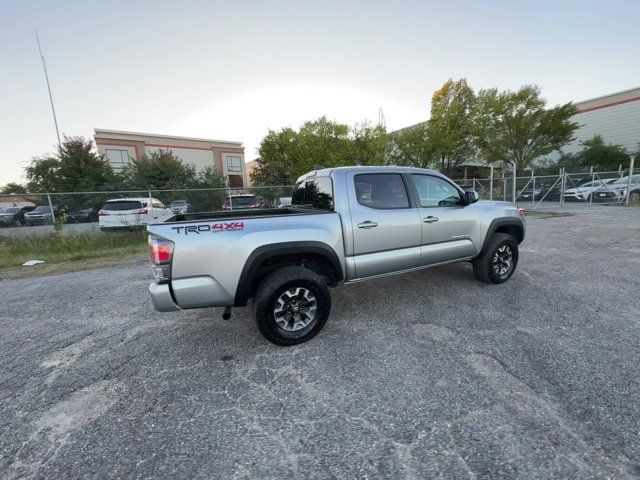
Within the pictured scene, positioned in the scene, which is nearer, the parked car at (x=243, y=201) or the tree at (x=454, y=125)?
the parked car at (x=243, y=201)

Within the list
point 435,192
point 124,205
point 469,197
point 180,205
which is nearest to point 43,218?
point 124,205

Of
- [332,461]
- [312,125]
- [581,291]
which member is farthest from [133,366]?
[312,125]

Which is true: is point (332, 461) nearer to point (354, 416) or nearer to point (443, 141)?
point (354, 416)

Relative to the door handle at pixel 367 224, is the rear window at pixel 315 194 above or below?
above

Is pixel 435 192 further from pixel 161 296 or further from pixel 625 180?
pixel 625 180

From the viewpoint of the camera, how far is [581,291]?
421 cm

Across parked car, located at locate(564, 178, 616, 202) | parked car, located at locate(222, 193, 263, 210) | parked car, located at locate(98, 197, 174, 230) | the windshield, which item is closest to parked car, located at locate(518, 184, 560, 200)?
parked car, located at locate(564, 178, 616, 202)

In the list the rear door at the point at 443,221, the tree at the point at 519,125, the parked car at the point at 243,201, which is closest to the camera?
the rear door at the point at 443,221

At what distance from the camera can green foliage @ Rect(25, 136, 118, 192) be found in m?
20.5

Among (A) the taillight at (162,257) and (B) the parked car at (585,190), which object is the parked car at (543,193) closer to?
(B) the parked car at (585,190)

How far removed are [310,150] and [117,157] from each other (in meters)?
23.3

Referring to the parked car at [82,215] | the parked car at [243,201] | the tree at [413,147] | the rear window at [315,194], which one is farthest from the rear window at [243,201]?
the tree at [413,147]

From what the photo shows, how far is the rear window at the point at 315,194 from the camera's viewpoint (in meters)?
3.51

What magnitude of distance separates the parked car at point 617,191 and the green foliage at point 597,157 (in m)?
12.8
